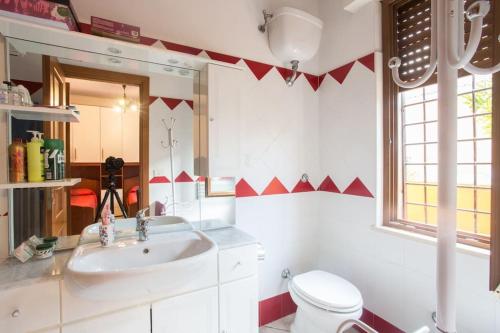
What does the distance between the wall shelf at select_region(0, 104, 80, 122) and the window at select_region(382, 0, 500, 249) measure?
1747mm

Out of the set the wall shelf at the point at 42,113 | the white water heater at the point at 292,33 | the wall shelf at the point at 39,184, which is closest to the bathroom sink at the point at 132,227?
the wall shelf at the point at 39,184

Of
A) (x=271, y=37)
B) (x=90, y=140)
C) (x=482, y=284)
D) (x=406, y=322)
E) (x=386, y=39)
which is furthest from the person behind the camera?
(x=271, y=37)

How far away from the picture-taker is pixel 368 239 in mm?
1652

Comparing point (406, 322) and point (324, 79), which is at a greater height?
point (324, 79)

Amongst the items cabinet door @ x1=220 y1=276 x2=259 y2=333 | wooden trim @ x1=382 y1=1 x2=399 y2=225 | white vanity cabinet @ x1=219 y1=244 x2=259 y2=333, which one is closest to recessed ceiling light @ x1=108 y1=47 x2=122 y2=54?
white vanity cabinet @ x1=219 y1=244 x2=259 y2=333

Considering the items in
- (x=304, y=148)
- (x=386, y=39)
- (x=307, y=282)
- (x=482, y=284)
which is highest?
(x=386, y=39)

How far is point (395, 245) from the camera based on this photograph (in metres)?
1.50

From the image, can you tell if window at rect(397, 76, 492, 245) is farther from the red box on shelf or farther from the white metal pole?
the red box on shelf

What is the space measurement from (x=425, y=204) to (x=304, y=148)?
851 mm

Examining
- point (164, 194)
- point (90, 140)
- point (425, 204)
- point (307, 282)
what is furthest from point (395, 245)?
point (90, 140)

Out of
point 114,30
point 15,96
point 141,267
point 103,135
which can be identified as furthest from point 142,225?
point 114,30

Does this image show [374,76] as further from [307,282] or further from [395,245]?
[307,282]

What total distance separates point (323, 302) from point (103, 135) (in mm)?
1426

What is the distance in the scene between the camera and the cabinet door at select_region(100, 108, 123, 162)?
1.29 m
